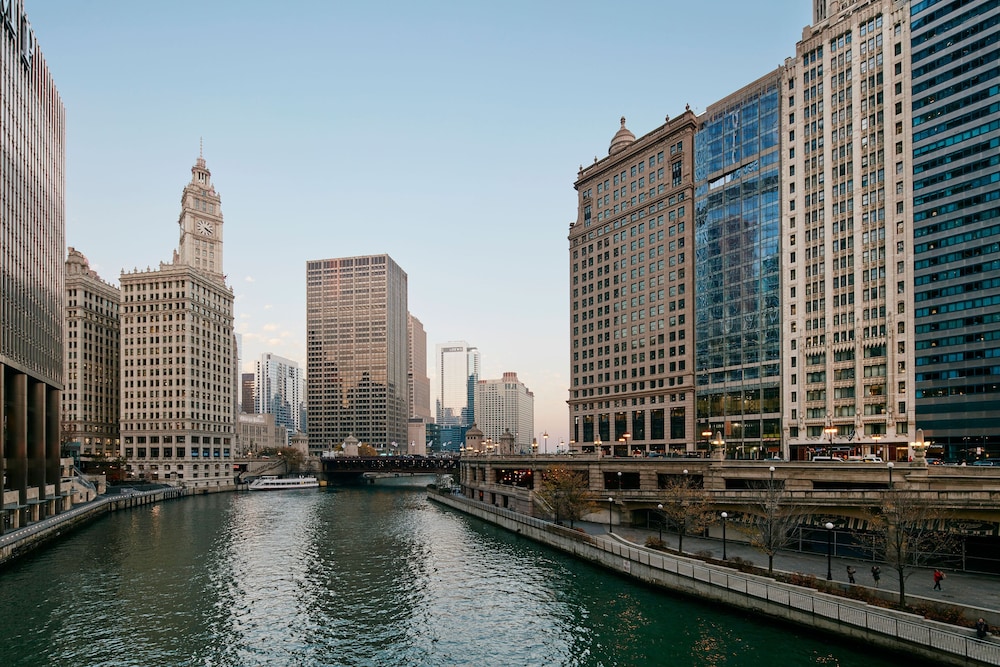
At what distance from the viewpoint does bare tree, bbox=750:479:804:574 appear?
5162cm

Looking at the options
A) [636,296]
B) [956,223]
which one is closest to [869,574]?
[956,223]

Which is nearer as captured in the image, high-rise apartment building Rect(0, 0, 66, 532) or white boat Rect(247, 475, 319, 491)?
high-rise apartment building Rect(0, 0, 66, 532)

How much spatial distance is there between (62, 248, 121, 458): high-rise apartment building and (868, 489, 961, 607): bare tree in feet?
629

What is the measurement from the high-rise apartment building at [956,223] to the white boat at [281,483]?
15884 centimetres

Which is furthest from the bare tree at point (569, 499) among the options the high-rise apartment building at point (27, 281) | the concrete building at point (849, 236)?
the high-rise apartment building at point (27, 281)

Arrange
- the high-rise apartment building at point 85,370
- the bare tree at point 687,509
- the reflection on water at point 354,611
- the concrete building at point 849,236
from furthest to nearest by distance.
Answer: the high-rise apartment building at point 85,370 → the concrete building at point 849,236 → the bare tree at point 687,509 → the reflection on water at point 354,611

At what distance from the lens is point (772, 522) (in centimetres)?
5191

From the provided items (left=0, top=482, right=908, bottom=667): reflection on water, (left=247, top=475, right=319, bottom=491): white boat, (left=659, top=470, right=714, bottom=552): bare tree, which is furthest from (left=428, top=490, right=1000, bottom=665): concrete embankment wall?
(left=247, top=475, right=319, bottom=491): white boat

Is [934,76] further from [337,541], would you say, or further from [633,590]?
[337,541]

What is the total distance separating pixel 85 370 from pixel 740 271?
185 m

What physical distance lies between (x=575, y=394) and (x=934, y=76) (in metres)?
89.6

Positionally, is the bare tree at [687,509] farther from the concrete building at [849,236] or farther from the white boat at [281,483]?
the white boat at [281,483]

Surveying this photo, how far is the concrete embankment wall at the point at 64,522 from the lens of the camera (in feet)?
224

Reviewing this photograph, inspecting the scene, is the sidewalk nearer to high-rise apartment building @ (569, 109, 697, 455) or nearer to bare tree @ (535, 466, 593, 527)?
bare tree @ (535, 466, 593, 527)
